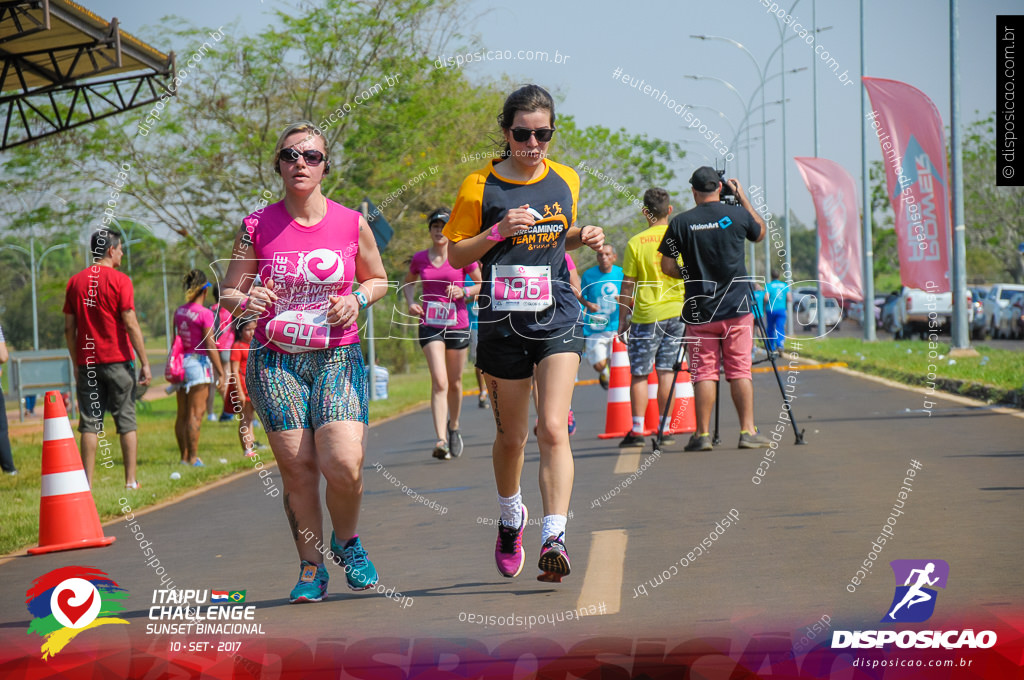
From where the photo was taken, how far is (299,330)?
5.47 m

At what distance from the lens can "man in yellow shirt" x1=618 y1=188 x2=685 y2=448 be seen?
11016 mm

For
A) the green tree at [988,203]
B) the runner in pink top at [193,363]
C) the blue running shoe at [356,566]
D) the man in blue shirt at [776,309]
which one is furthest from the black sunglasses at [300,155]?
the green tree at [988,203]

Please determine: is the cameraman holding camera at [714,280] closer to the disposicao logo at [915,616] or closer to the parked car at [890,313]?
the disposicao logo at [915,616]

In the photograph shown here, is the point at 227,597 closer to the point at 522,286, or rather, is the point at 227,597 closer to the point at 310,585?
the point at 310,585

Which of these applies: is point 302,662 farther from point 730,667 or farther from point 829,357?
point 829,357

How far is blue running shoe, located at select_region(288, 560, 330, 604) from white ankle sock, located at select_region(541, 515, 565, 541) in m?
0.97

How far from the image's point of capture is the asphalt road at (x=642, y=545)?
5043 millimetres

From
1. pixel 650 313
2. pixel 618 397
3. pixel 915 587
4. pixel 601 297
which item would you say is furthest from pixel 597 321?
pixel 915 587

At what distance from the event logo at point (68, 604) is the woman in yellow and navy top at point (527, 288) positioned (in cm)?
174

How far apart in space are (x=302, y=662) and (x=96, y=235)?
6.11 meters

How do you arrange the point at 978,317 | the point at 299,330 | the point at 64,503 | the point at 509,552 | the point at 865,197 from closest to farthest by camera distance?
the point at 299,330 < the point at 509,552 < the point at 64,503 < the point at 865,197 < the point at 978,317

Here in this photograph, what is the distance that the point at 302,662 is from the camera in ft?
15.0

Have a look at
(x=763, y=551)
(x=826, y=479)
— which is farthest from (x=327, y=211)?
(x=826, y=479)

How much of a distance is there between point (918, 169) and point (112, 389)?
34.8 ft
